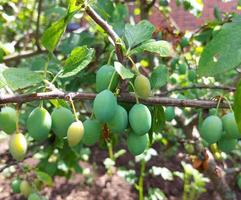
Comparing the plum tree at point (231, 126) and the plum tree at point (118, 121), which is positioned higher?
the plum tree at point (118, 121)

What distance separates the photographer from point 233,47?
823 millimetres

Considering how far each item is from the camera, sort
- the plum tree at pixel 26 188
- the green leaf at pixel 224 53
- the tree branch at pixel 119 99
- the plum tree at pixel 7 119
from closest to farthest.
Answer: the green leaf at pixel 224 53
the tree branch at pixel 119 99
the plum tree at pixel 7 119
the plum tree at pixel 26 188

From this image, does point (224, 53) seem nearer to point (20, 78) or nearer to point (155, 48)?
point (155, 48)

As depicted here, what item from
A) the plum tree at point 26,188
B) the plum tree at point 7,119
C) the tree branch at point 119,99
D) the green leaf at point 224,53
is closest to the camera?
the green leaf at point 224,53

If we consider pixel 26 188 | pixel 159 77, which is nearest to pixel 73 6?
pixel 159 77

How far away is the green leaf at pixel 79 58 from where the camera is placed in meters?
1.01

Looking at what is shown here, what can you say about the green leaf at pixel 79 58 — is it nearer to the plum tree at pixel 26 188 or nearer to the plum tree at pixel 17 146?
the plum tree at pixel 17 146

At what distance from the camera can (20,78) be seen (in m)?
0.94

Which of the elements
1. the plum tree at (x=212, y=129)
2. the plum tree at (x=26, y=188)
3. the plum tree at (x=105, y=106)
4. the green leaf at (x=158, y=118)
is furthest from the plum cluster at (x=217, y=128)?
the plum tree at (x=26, y=188)

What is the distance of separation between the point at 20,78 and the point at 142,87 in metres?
0.27

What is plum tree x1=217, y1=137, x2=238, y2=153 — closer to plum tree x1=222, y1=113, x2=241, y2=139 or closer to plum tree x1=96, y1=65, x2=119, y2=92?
plum tree x1=222, y1=113, x2=241, y2=139

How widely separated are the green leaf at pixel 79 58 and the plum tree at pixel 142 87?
0.42 feet

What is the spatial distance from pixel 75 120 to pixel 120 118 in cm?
13

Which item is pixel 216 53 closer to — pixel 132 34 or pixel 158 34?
pixel 132 34
